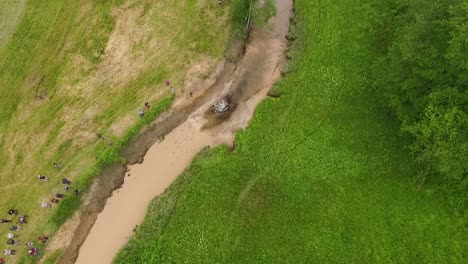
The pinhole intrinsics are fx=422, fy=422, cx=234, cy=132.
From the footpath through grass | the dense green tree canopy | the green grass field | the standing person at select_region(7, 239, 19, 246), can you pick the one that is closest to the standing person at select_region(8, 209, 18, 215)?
the standing person at select_region(7, 239, 19, 246)

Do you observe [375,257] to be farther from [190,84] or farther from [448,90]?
[190,84]

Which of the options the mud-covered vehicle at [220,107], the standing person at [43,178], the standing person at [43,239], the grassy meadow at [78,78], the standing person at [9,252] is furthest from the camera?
the mud-covered vehicle at [220,107]

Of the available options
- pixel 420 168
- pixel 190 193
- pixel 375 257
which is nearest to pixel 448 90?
pixel 420 168

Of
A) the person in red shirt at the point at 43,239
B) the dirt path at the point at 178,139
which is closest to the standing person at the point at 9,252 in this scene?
the person in red shirt at the point at 43,239

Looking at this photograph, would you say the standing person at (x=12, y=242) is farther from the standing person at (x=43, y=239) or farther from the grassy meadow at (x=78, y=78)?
the standing person at (x=43, y=239)

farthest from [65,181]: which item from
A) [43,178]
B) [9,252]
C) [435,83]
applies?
[435,83]

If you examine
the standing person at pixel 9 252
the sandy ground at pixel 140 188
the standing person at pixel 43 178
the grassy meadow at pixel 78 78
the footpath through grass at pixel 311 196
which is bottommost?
the footpath through grass at pixel 311 196

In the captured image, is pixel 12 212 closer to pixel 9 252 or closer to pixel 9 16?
A: pixel 9 252

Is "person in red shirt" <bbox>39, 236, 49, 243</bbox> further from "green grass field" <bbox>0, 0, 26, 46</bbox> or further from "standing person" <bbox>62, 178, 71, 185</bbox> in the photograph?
"green grass field" <bbox>0, 0, 26, 46</bbox>
